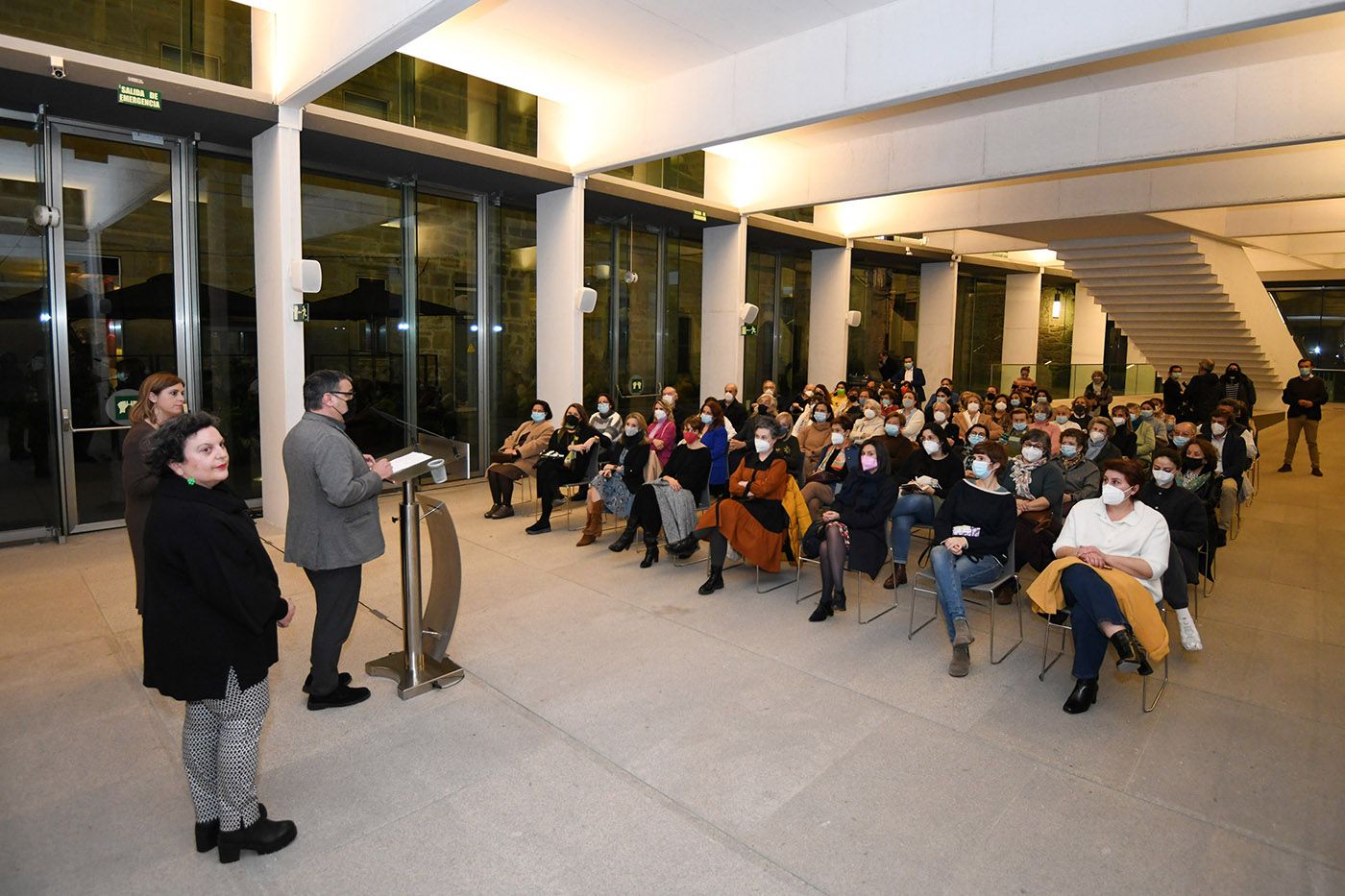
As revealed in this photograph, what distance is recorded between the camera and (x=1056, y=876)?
2869 mm

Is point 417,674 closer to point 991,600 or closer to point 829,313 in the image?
point 991,600

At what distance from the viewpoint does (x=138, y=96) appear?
6289 mm

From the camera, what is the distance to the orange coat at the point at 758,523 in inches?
233

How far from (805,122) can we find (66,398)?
719 cm

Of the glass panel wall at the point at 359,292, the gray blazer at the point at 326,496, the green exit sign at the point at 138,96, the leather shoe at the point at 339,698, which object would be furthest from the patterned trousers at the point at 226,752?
the glass panel wall at the point at 359,292

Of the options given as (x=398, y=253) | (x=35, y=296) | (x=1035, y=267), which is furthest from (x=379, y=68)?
(x=1035, y=267)

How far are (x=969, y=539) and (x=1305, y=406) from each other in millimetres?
9293

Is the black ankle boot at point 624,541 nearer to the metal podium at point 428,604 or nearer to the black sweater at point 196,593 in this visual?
the metal podium at point 428,604

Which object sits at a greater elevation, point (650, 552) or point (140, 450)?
point (140, 450)

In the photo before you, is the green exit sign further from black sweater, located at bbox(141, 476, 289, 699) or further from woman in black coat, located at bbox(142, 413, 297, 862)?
black sweater, located at bbox(141, 476, 289, 699)

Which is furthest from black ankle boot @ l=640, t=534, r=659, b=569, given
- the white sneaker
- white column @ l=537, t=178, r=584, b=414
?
the white sneaker

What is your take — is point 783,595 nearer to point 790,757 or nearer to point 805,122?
point 790,757

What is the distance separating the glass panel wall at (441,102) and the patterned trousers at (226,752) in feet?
22.8

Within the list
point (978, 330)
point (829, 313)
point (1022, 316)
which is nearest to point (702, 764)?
point (829, 313)
